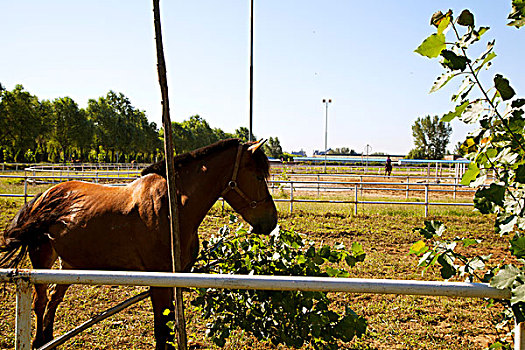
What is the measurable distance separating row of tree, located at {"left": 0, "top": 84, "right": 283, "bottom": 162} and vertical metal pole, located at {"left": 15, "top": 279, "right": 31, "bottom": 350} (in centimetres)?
3499

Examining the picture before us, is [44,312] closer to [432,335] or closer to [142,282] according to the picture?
[142,282]

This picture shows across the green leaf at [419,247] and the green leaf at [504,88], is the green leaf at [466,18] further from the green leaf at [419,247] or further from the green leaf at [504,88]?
the green leaf at [419,247]

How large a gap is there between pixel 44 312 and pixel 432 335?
391 cm

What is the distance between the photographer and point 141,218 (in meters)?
2.97

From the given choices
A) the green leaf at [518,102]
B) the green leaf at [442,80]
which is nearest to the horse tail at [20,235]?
the green leaf at [442,80]

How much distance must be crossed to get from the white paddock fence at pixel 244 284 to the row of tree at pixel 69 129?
35.0 meters

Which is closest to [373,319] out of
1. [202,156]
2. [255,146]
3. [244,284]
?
[255,146]

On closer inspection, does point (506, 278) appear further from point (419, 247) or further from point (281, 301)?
point (281, 301)

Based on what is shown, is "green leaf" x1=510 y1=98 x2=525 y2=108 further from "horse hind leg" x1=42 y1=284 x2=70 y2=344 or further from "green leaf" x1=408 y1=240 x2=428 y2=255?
"horse hind leg" x1=42 y1=284 x2=70 y2=344

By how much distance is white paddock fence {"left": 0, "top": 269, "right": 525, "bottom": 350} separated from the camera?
1.45 meters

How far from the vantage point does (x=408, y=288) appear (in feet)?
4.80

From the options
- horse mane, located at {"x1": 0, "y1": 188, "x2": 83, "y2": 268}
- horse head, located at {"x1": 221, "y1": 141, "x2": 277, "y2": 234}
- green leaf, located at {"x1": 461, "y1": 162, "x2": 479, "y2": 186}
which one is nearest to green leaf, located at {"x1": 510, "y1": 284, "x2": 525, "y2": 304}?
green leaf, located at {"x1": 461, "y1": 162, "x2": 479, "y2": 186}

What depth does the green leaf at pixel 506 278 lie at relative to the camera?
1.33 m

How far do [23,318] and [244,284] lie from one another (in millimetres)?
986
